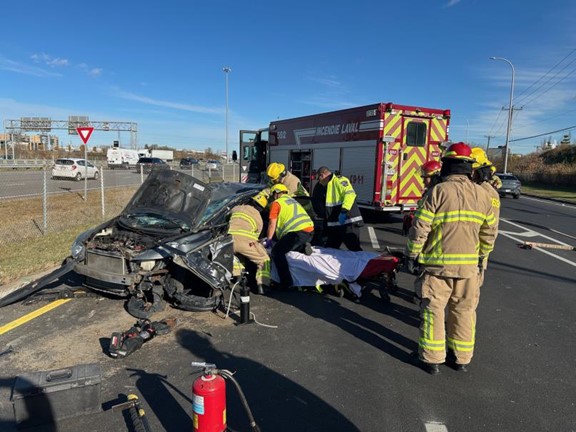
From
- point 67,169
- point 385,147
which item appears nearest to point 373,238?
point 385,147

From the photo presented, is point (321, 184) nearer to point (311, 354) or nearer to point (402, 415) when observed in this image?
point (311, 354)

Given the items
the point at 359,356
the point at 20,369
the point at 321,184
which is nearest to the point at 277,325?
the point at 359,356

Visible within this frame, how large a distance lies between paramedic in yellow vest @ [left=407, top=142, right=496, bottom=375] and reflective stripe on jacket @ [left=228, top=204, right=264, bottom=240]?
93.6 inches

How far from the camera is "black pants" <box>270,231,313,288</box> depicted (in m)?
5.46

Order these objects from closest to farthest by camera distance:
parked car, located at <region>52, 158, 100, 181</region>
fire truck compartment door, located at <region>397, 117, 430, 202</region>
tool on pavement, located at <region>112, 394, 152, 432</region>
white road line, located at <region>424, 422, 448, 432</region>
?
tool on pavement, located at <region>112, 394, 152, 432</region> → white road line, located at <region>424, 422, 448, 432</region> → fire truck compartment door, located at <region>397, 117, 430, 202</region> → parked car, located at <region>52, 158, 100, 181</region>

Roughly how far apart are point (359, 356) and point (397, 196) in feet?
23.1

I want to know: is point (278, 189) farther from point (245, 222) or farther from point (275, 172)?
point (245, 222)

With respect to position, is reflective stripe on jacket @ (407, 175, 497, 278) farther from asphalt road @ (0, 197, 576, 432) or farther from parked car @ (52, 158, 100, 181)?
parked car @ (52, 158, 100, 181)

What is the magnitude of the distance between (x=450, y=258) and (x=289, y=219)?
2531 mm

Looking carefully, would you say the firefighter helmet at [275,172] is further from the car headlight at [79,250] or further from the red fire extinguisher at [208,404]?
the red fire extinguisher at [208,404]

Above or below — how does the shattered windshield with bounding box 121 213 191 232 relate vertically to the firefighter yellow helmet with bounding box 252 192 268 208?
below

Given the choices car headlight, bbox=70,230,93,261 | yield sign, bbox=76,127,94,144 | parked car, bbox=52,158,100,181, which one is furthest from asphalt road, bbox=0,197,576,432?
parked car, bbox=52,158,100,181

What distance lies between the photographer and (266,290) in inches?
217

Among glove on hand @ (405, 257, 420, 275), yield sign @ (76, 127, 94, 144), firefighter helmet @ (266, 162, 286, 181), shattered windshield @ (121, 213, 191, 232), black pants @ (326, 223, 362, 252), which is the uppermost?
yield sign @ (76, 127, 94, 144)
